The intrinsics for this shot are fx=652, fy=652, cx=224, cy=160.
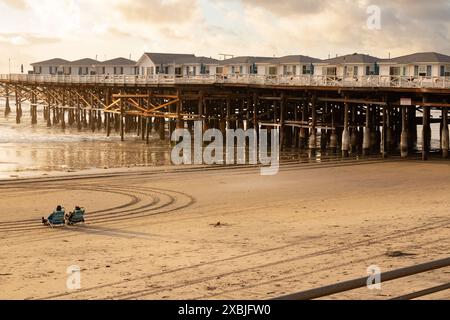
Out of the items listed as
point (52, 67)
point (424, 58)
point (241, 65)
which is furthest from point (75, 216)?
point (52, 67)

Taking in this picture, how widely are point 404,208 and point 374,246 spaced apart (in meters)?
5.62

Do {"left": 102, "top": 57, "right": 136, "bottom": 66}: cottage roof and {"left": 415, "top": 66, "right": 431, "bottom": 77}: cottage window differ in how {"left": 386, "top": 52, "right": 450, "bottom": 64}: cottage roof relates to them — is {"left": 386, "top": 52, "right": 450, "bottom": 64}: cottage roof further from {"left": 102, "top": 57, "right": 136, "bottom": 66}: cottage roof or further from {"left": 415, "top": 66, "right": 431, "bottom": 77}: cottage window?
{"left": 102, "top": 57, "right": 136, "bottom": 66}: cottage roof

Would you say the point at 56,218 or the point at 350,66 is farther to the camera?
the point at 350,66

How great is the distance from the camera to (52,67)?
92000mm

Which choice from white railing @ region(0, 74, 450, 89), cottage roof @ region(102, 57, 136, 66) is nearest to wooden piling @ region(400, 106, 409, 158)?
white railing @ region(0, 74, 450, 89)

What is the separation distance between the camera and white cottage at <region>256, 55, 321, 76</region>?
52.8 meters

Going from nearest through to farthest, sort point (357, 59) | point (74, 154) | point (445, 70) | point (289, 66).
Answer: point (74, 154), point (445, 70), point (357, 59), point (289, 66)

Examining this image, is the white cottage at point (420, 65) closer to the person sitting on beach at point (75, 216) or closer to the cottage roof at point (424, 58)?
the cottage roof at point (424, 58)

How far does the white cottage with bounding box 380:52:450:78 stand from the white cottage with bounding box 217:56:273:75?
15403 millimetres

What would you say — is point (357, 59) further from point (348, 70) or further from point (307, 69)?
point (307, 69)

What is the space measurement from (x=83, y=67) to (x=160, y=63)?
22245 millimetres

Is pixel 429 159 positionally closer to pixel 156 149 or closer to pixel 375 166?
pixel 375 166
